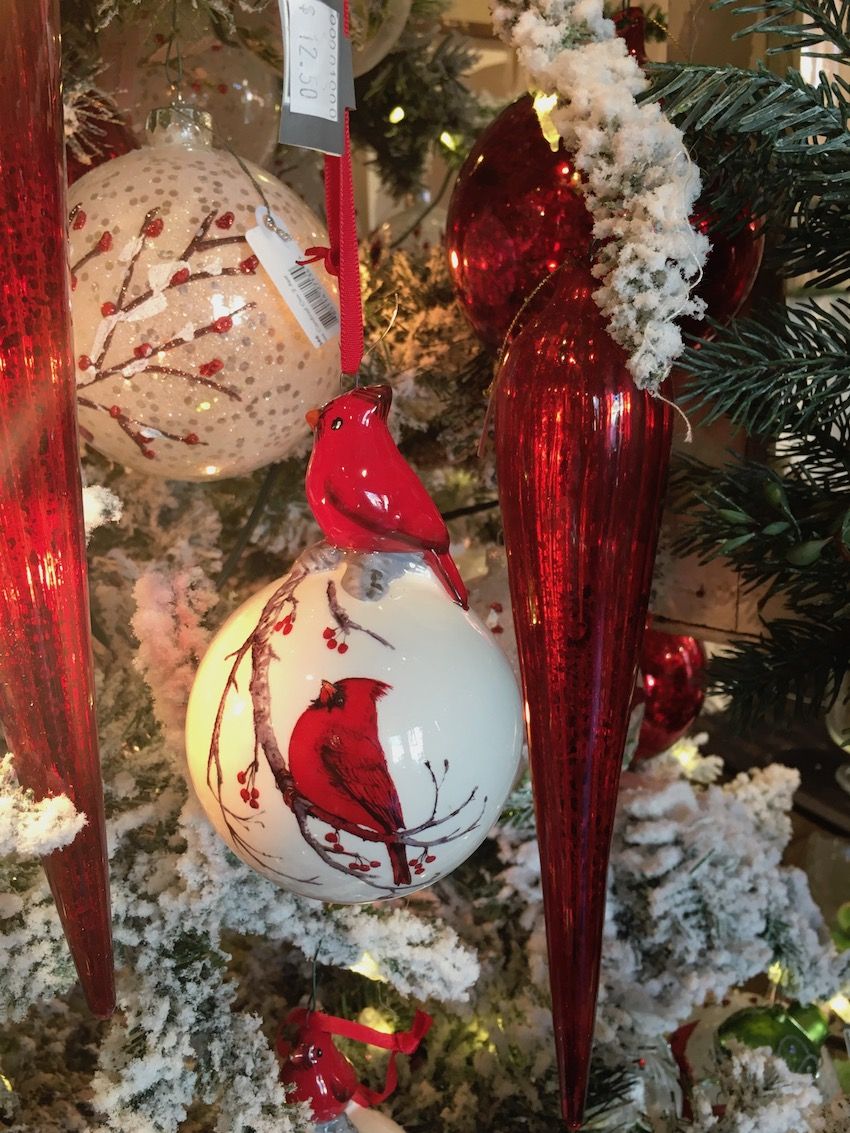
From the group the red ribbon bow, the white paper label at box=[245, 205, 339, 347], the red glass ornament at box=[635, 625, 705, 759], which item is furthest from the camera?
the red glass ornament at box=[635, 625, 705, 759]

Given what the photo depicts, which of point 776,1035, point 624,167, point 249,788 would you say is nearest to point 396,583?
point 249,788

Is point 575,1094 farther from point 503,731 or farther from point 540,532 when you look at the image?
point 540,532

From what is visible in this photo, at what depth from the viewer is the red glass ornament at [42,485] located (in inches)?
16.4

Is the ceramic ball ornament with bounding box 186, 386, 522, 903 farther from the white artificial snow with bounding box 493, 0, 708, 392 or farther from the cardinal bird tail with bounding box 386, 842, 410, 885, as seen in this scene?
the white artificial snow with bounding box 493, 0, 708, 392

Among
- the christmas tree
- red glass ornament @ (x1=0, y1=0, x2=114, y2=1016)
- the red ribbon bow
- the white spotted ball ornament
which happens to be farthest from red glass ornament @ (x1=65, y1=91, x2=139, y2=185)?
the red ribbon bow

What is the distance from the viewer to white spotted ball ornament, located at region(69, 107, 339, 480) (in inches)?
19.7

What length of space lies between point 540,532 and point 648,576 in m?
0.07

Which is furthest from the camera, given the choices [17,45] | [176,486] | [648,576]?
[176,486]

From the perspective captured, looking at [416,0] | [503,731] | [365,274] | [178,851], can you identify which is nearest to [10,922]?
[178,851]

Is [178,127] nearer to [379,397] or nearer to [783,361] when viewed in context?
[379,397]

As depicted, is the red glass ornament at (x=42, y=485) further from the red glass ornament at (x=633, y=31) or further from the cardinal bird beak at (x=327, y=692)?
the red glass ornament at (x=633, y=31)

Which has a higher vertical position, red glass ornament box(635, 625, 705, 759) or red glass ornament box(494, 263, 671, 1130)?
red glass ornament box(494, 263, 671, 1130)

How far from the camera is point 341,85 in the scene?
49cm

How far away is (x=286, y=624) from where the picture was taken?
0.47 meters
